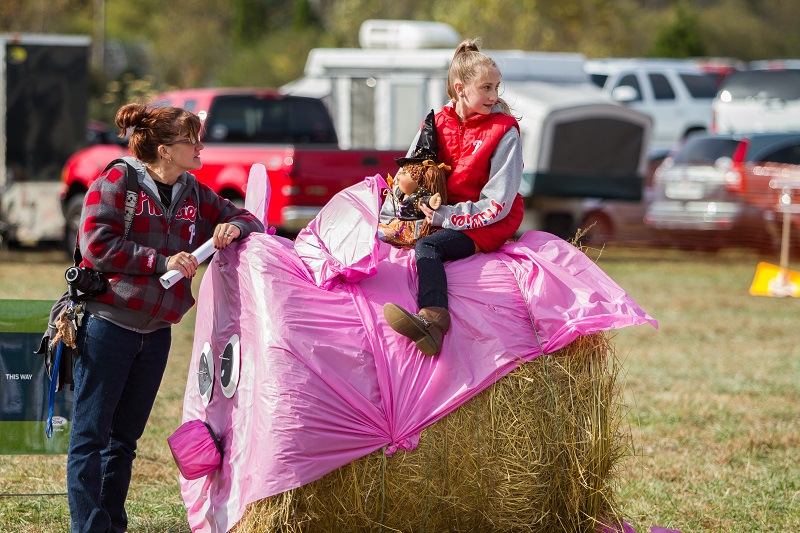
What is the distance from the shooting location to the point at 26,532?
498 cm

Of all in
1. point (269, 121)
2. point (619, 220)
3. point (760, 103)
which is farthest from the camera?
point (760, 103)

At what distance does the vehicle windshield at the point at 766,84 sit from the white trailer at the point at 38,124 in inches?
462

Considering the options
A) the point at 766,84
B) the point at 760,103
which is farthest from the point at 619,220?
the point at 766,84

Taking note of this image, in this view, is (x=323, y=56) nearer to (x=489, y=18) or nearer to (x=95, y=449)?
(x=95, y=449)

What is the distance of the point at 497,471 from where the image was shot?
439 cm

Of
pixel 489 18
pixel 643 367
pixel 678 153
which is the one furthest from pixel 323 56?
pixel 489 18

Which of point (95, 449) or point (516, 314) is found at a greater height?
point (516, 314)

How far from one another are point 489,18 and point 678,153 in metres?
19.2

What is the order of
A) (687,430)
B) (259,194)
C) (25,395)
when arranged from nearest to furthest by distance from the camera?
(259,194), (25,395), (687,430)

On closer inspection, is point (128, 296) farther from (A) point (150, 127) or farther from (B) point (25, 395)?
(B) point (25, 395)

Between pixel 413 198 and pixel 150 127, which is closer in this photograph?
pixel 150 127

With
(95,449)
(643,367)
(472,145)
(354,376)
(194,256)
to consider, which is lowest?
(643,367)

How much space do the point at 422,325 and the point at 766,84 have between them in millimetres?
18797

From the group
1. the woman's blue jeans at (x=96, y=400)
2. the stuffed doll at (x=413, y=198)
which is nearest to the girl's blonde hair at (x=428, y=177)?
the stuffed doll at (x=413, y=198)
